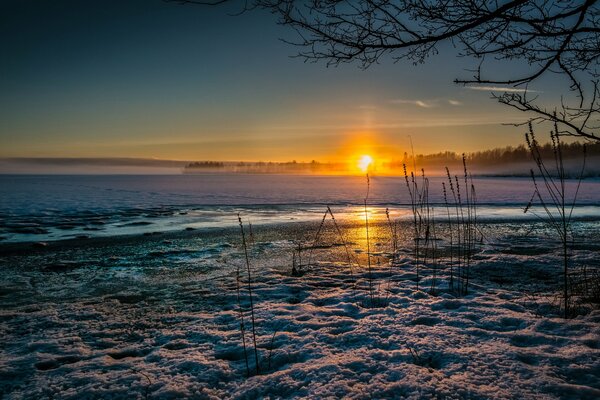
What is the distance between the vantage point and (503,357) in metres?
2.93

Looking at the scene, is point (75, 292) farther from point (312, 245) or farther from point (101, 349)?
point (312, 245)

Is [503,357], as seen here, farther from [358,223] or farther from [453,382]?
[358,223]

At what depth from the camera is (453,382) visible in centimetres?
260

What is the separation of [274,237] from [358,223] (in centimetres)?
363

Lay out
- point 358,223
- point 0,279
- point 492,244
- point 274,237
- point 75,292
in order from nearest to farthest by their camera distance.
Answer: point 75,292
point 0,279
point 492,244
point 274,237
point 358,223

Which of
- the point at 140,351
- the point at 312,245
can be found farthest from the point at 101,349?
the point at 312,245

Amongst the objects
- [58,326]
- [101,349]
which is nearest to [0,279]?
[58,326]

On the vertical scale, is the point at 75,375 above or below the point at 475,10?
below

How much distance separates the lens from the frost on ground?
2.67 metres

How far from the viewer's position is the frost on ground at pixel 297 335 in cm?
267

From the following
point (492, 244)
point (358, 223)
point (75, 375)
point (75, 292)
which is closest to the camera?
point (75, 375)

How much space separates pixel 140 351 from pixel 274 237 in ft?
20.9

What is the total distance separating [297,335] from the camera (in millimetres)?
3564

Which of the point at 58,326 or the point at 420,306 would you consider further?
the point at 420,306
